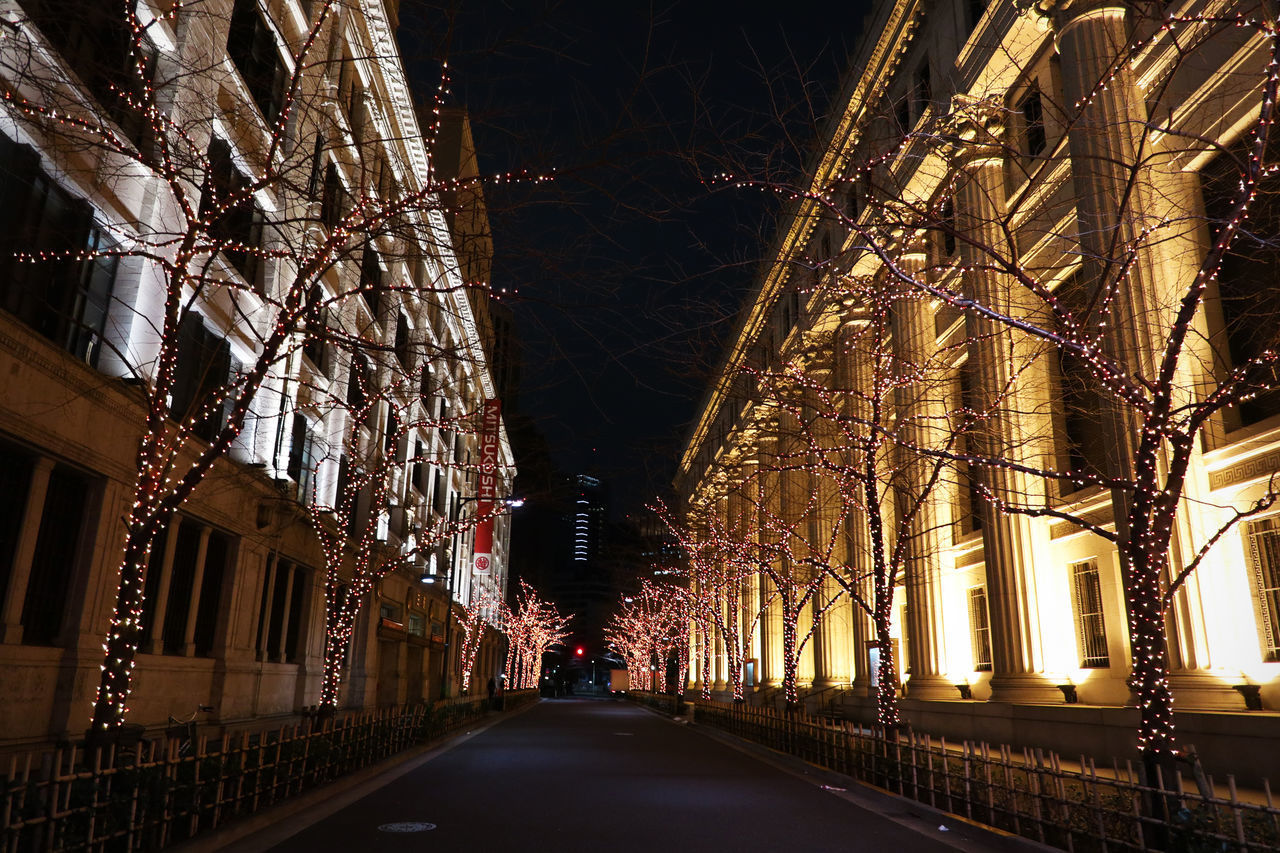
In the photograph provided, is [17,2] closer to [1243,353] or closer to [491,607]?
[1243,353]

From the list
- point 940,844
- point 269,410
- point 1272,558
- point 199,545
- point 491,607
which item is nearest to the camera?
point 940,844

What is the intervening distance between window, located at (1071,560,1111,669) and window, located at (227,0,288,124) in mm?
21253

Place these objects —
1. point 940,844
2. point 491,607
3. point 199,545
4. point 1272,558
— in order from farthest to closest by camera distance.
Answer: point 491,607 → point 199,545 → point 1272,558 → point 940,844

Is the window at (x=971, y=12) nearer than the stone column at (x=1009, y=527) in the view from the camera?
No

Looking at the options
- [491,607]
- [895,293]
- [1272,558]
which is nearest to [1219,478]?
[1272,558]

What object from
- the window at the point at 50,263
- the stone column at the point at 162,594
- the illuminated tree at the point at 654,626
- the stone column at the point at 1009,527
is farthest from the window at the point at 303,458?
the illuminated tree at the point at 654,626

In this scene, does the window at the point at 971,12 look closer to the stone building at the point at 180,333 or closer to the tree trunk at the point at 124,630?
the stone building at the point at 180,333

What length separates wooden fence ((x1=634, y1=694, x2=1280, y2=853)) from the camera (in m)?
7.36

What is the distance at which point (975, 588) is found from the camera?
26.2m

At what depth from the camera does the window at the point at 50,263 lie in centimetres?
1222

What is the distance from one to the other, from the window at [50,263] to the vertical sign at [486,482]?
85.4 feet

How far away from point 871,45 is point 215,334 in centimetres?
2319

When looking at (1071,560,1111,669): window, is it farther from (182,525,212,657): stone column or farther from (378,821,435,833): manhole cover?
(182,525,212,657): stone column

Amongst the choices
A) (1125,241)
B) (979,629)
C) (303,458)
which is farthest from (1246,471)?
(303,458)
